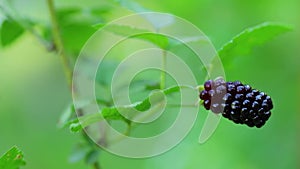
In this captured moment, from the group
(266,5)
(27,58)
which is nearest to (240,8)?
(266,5)

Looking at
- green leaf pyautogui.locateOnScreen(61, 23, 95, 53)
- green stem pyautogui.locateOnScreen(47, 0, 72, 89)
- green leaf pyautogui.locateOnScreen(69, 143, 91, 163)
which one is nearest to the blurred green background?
green leaf pyautogui.locateOnScreen(61, 23, 95, 53)

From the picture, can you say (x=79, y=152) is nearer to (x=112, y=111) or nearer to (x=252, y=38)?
(x=112, y=111)

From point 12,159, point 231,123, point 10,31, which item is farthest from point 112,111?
point 231,123

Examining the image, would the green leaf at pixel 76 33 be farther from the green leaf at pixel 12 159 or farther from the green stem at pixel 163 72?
the green leaf at pixel 12 159

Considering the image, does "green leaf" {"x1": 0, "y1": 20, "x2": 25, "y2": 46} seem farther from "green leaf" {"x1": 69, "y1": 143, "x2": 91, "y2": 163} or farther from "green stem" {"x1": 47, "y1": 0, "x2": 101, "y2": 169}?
"green leaf" {"x1": 69, "y1": 143, "x2": 91, "y2": 163}

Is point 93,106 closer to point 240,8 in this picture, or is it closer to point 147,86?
point 147,86

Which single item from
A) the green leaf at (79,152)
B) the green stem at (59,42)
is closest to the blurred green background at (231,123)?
the green stem at (59,42)
